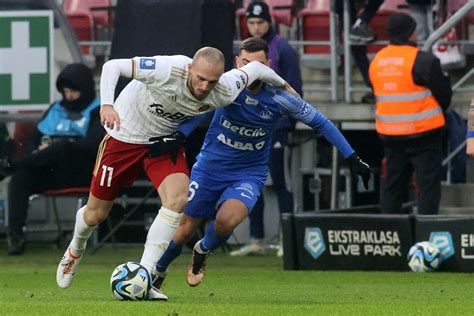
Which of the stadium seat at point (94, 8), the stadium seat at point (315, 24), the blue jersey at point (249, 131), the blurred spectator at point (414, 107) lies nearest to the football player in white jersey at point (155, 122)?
the blue jersey at point (249, 131)

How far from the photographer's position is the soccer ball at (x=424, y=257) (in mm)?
15383

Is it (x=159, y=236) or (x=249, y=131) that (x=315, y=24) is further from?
(x=159, y=236)

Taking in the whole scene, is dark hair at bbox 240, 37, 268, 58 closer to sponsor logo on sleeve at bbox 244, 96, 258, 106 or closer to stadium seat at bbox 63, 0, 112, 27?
sponsor logo on sleeve at bbox 244, 96, 258, 106

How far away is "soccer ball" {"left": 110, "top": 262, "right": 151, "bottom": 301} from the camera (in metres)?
11.6

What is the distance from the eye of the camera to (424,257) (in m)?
15.4

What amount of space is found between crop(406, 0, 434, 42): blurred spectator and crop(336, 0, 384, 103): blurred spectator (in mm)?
397

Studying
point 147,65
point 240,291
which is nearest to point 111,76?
point 147,65

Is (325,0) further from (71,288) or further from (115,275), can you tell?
(115,275)

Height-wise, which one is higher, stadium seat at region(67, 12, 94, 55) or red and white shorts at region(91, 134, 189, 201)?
stadium seat at region(67, 12, 94, 55)

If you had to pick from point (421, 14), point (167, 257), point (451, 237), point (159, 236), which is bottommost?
point (451, 237)

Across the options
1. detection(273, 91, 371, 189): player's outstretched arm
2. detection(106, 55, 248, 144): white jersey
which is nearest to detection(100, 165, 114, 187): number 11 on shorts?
detection(106, 55, 248, 144): white jersey

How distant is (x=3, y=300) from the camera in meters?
12.0

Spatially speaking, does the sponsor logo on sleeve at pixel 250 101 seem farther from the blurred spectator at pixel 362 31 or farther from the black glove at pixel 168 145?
the blurred spectator at pixel 362 31

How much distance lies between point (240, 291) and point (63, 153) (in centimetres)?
488
